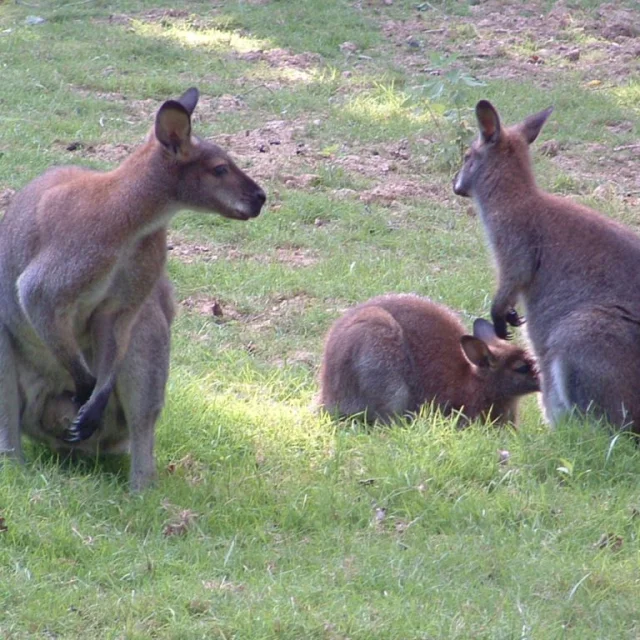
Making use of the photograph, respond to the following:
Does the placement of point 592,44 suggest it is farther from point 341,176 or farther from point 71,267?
point 71,267

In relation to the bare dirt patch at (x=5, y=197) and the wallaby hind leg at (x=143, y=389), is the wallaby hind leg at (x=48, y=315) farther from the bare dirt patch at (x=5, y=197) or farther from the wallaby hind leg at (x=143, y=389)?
the bare dirt patch at (x=5, y=197)

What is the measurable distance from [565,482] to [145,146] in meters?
2.05

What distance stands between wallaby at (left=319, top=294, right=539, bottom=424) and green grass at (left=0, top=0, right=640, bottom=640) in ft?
0.52

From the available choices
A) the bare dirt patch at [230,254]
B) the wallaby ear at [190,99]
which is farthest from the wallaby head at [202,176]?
the bare dirt patch at [230,254]

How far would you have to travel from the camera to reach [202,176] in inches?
181

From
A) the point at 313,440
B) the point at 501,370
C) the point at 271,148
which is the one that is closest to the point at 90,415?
the point at 313,440

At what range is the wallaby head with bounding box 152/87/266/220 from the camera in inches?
180

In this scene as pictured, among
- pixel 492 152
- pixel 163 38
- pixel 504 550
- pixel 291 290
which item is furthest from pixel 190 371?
pixel 163 38

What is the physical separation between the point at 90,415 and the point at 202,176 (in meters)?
0.96

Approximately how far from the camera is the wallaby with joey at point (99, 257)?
452cm

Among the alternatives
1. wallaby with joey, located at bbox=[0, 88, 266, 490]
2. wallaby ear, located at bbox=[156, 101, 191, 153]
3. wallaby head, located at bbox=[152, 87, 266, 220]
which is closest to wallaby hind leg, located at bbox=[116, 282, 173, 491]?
wallaby with joey, located at bbox=[0, 88, 266, 490]

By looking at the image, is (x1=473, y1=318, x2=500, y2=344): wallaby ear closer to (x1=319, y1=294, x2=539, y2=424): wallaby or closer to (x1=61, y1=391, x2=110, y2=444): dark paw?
(x1=319, y1=294, x2=539, y2=424): wallaby

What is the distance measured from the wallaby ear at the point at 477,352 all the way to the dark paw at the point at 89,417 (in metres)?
1.81

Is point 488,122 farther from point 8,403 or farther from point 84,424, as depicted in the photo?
point 8,403
